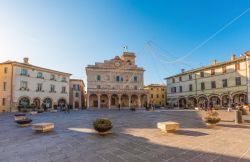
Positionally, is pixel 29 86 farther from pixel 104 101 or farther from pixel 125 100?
pixel 125 100

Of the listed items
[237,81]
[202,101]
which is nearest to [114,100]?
[202,101]

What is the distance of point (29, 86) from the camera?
99.8ft

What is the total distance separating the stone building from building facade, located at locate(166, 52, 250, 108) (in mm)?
10097

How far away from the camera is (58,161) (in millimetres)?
4098

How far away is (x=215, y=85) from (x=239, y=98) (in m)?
4.92

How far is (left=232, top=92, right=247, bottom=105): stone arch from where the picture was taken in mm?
27625

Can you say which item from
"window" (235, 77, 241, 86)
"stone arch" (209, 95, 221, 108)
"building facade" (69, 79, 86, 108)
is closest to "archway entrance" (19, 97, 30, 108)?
"building facade" (69, 79, 86, 108)

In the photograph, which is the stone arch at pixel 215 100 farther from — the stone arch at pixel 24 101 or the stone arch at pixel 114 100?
the stone arch at pixel 24 101

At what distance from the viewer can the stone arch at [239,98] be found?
90.6 ft

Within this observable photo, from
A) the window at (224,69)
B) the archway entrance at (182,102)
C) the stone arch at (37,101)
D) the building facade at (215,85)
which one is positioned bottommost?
the archway entrance at (182,102)

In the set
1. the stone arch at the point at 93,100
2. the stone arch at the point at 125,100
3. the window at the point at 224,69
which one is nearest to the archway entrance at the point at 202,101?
the window at the point at 224,69

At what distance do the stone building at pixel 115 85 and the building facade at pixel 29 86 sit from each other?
711 centimetres

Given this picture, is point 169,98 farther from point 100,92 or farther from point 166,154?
point 166,154

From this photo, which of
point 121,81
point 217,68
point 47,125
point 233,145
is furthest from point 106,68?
point 233,145
